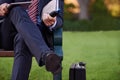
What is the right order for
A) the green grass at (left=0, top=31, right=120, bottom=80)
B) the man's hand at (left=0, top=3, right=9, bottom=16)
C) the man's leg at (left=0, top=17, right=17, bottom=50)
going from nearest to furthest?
the man's hand at (left=0, top=3, right=9, bottom=16) < the man's leg at (left=0, top=17, right=17, bottom=50) < the green grass at (left=0, top=31, right=120, bottom=80)

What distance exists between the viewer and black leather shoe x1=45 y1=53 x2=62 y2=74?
3412 millimetres

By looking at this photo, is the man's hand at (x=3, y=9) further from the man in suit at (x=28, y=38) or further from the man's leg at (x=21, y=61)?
the man's leg at (x=21, y=61)

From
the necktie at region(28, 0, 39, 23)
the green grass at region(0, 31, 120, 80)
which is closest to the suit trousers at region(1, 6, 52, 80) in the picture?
the necktie at region(28, 0, 39, 23)

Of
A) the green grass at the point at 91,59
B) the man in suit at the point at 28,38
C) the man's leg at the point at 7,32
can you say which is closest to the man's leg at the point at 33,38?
the man in suit at the point at 28,38

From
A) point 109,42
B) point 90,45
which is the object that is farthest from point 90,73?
point 109,42

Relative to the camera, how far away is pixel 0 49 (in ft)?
13.3

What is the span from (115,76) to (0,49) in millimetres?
1655

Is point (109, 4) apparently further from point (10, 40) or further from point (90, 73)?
point (10, 40)

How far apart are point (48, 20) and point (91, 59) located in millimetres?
2624

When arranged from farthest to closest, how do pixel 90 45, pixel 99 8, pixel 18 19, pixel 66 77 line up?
pixel 99 8 → pixel 90 45 → pixel 66 77 → pixel 18 19

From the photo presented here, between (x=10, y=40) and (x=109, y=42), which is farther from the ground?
(x=10, y=40)

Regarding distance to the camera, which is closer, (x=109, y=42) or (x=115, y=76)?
(x=115, y=76)

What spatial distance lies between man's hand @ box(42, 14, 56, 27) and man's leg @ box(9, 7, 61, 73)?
7.2 inches

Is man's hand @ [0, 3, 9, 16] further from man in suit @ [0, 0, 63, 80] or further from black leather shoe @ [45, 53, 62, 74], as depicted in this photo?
black leather shoe @ [45, 53, 62, 74]
